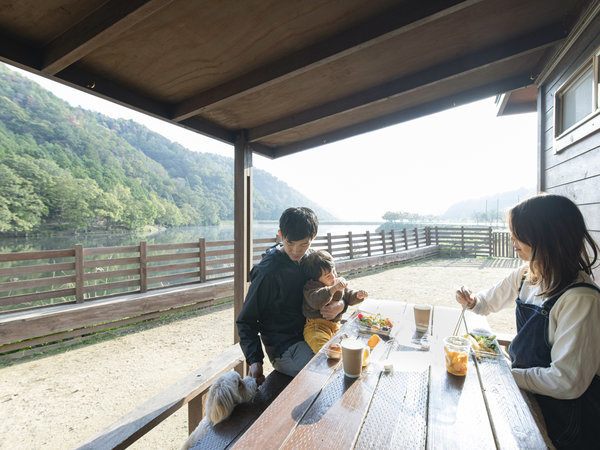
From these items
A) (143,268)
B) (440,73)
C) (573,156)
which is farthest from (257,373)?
(143,268)

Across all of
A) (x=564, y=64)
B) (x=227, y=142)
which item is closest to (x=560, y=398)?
(x=564, y=64)

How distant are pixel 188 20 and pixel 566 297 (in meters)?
2.14

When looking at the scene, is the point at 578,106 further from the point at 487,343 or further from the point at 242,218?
the point at 242,218

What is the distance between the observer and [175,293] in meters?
5.39

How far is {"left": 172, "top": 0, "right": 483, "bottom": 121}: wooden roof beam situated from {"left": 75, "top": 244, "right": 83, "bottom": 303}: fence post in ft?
13.0

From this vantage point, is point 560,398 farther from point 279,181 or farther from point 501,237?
point 279,181

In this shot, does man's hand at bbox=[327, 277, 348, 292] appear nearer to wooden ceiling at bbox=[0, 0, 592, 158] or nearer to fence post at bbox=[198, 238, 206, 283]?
wooden ceiling at bbox=[0, 0, 592, 158]

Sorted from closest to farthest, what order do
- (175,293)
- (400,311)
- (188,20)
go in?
(188,20), (400,311), (175,293)

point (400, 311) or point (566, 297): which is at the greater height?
point (566, 297)

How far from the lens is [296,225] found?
70.9 inches

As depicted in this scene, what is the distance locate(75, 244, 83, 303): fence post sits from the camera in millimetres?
4602

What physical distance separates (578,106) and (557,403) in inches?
77.0

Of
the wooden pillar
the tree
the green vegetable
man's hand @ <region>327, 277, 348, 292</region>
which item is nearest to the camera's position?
the green vegetable

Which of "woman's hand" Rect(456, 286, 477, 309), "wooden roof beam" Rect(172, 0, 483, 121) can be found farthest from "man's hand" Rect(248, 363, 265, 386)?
"wooden roof beam" Rect(172, 0, 483, 121)
